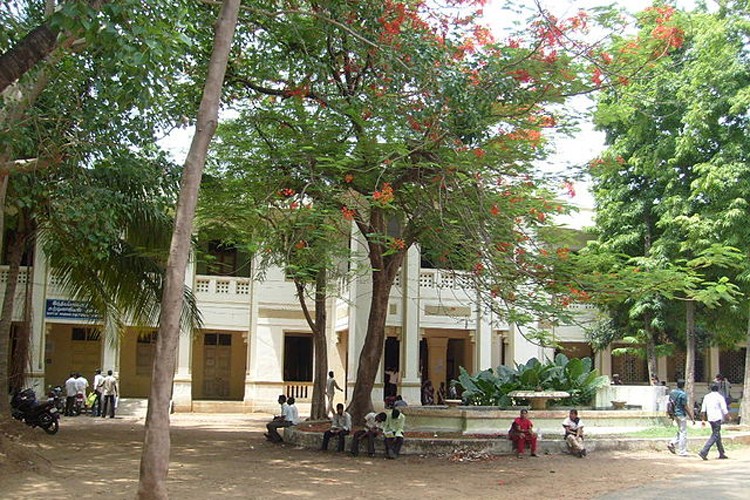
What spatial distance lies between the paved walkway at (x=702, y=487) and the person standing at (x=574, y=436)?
1921mm

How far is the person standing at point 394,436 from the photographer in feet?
43.7

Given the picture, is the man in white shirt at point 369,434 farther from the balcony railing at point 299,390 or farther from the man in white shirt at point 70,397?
the balcony railing at point 299,390

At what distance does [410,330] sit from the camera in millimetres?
24156

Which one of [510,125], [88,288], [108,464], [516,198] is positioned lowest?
[108,464]

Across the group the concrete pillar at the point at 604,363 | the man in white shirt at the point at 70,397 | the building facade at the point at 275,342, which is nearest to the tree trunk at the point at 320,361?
the building facade at the point at 275,342

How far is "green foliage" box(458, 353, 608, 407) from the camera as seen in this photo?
1658 cm

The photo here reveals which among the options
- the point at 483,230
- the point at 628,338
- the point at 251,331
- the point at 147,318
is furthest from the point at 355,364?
the point at 483,230

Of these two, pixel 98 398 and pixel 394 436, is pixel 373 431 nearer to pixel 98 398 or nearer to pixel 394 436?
pixel 394 436

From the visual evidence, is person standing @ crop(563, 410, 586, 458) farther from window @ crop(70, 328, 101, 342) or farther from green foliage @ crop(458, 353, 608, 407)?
window @ crop(70, 328, 101, 342)

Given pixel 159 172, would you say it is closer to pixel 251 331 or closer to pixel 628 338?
pixel 251 331

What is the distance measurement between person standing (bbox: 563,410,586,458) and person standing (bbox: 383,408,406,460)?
2824 mm

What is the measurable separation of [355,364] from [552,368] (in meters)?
8.21

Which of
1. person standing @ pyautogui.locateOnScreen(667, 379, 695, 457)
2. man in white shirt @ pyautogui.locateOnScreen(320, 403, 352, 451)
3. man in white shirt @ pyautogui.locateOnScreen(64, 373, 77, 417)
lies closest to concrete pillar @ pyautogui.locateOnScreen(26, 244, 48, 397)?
man in white shirt @ pyautogui.locateOnScreen(64, 373, 77, 417)

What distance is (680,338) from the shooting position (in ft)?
76.1
